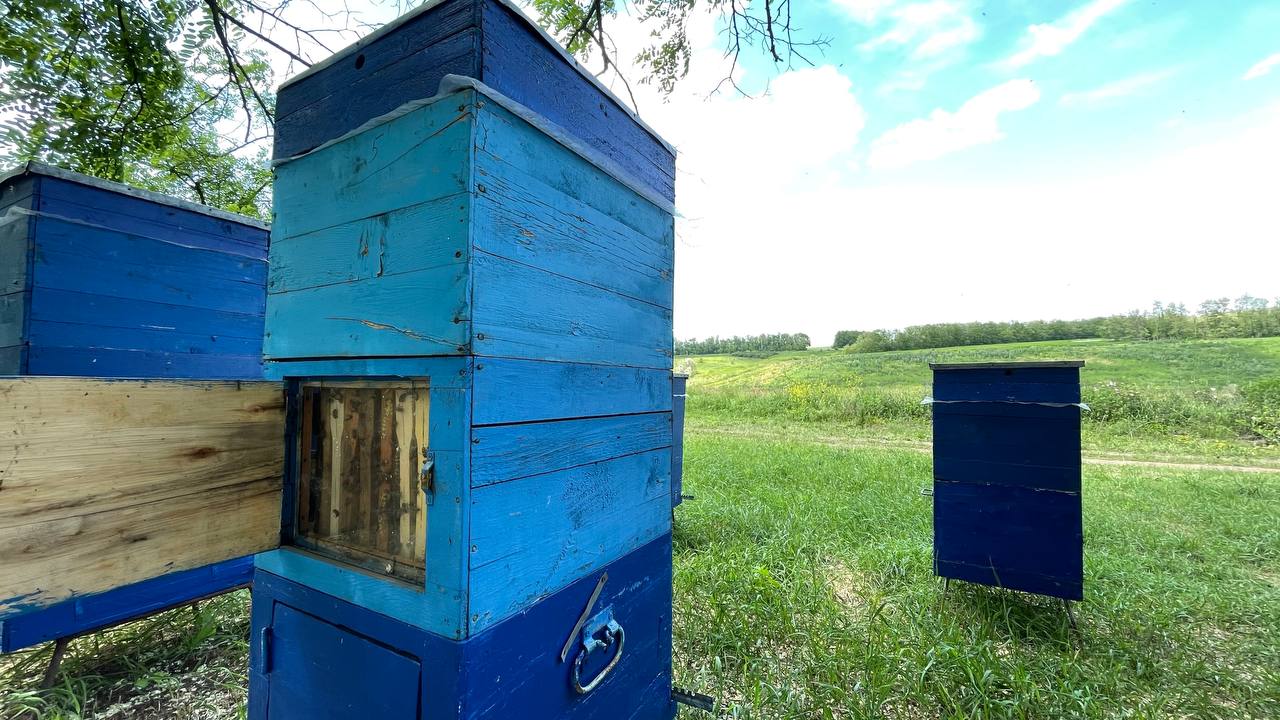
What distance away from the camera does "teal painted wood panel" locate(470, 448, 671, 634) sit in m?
0.87

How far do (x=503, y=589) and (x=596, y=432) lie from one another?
40 cm

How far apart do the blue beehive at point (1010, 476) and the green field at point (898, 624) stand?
0.29 metres

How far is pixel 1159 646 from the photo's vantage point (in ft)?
8.53

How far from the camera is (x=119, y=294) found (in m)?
2.06

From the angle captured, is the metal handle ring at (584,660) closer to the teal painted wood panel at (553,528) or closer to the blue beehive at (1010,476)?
the teal painted wood panel at (553,528)

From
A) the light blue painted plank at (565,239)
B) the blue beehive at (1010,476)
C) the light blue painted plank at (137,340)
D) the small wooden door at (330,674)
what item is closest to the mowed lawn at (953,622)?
the blue beehive at (1010,476)

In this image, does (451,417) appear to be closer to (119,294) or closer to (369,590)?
(369,590)

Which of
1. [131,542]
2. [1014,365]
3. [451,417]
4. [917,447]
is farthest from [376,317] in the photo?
[917,447]

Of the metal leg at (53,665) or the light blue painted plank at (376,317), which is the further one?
the metal leg at (53,665)

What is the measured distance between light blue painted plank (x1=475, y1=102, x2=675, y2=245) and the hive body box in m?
1.81

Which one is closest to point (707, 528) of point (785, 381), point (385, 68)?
point (385, 68)

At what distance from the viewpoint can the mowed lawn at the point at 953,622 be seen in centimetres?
216

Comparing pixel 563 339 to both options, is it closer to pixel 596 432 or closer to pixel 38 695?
pixel 596 432

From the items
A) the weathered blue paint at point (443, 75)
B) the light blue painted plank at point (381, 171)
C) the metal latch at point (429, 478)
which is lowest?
the metal latch at point (429, 478)
